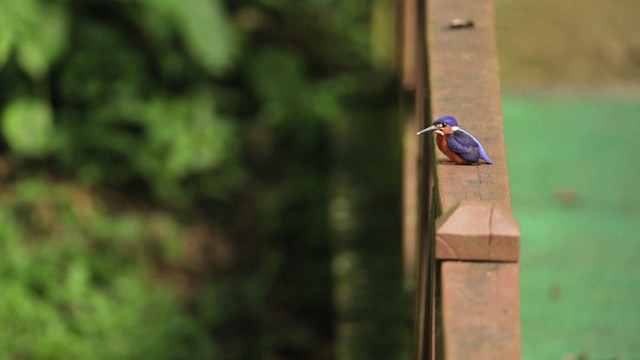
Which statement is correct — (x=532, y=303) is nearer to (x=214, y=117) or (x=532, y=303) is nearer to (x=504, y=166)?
(x=504, y=166)

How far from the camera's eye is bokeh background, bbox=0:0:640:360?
144 inches

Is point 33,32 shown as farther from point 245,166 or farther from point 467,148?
point 467,148

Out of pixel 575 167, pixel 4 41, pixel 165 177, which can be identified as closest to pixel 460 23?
pixel 575 167

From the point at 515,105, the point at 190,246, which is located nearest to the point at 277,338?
the point at 190,246

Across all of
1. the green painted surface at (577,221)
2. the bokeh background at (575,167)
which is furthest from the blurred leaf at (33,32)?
the green painted surface at (577,221)

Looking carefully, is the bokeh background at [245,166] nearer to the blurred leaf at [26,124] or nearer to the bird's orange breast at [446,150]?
the blurred leaf at [26,124]

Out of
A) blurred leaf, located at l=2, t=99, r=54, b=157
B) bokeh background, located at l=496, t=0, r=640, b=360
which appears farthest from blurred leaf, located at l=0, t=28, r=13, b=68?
bokeh background, located at l=496, t=0, r=640, b=360

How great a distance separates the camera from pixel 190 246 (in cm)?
539

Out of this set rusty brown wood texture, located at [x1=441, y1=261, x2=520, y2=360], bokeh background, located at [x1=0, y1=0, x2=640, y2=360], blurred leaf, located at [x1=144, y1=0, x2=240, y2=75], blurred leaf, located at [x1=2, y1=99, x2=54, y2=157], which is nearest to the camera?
rusty brown wood texture, located at [x1=441, y1=261, x2=520, y2=360]

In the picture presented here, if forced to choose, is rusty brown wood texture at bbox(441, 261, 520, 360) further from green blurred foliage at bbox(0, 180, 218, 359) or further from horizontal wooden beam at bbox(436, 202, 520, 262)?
green blurred foliage at bbox(0, 180, 218, 359)

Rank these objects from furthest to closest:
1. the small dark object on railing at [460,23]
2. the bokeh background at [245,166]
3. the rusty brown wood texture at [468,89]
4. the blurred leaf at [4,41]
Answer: the blurred leaf at [4,41], the bokeh background at [245,166], the small dark object on railing at [460,23], the rusty brown wood texture at [468,89]

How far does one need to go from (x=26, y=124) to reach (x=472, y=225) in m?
3.95

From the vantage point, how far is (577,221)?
3350mm

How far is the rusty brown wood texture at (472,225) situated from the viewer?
4.90 feet
